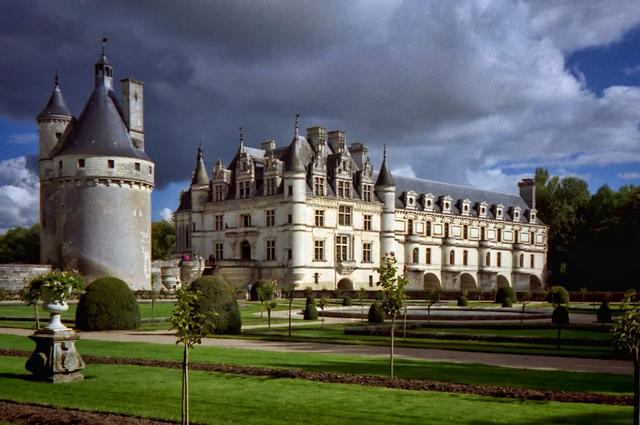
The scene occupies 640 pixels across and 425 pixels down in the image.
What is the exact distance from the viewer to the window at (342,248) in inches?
2039

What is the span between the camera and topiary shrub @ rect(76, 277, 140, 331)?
21.5m

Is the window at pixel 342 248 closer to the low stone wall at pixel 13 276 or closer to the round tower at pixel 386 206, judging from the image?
the round tower at pixel 386 206

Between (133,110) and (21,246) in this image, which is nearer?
(133,110)

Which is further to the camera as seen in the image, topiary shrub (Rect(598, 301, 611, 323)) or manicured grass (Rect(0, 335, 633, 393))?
topiary shrub (Rect(598, 301, 611, 323))

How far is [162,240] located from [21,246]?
1539 cm

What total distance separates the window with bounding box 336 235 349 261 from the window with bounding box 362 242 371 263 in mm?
1940

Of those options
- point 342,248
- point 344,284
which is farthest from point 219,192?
point 344,284

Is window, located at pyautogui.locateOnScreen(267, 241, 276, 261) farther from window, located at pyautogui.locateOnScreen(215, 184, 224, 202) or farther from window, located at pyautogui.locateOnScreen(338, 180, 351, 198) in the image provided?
window, located at pyautogui.locateOnScreen(338, 180, 351, 198)

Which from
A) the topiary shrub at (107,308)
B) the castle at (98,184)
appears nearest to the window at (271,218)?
the castle at (98,184)

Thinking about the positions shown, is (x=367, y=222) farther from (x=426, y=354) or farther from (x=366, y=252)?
(x=426, y=354)

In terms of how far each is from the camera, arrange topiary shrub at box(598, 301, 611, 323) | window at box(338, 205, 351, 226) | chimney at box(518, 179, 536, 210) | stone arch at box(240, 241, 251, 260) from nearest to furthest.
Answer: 1. topiary shrub at box(598, 301, 611, 323)
2. window at box(338, 205, 351, 226)
3. stone arch at box(240, 241, 251, 260)
4. chimney at box(518, 179, 536, 210)

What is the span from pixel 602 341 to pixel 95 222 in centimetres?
3163

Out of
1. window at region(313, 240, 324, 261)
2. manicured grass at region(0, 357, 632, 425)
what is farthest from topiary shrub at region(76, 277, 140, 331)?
window at region(313, 240, 324, 261)

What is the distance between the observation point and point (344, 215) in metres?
52.3
